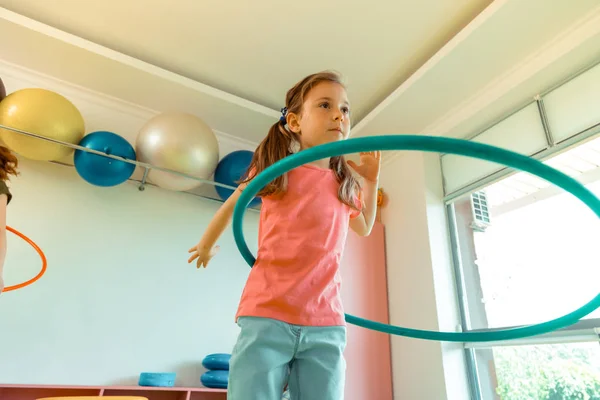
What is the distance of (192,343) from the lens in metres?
2.67

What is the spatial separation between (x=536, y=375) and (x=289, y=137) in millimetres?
2025

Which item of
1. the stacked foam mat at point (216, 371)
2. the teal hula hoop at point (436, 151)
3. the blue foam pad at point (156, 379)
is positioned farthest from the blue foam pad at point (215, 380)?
the teal hula hoop at point (436, 151)

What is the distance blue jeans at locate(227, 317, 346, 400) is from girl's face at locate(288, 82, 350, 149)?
58 centimetres

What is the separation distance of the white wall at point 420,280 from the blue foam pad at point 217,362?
1.25 meters

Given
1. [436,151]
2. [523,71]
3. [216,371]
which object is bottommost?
[216,371]

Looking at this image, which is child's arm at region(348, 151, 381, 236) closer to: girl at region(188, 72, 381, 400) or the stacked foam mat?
girl at region(188, 72, 381, 400)

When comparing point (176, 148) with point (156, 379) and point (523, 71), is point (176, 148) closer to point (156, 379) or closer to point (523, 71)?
point (156, 379)

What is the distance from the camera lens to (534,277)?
2.49 metres

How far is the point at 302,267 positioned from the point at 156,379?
65.1 inches

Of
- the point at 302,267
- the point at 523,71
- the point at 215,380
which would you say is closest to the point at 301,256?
the point at 302,267

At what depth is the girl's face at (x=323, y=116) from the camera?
1292 mm

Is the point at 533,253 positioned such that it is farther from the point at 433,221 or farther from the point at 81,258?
the point at 81,258

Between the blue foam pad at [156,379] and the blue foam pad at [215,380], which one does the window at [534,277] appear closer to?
the blue foam pad at [215,380]

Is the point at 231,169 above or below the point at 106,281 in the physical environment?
above
